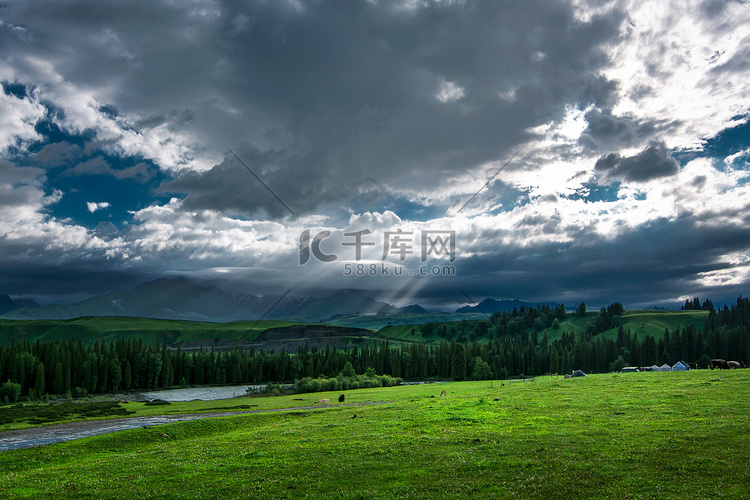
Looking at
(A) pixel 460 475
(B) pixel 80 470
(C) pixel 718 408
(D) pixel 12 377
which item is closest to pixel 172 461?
(B) pixel 80 470

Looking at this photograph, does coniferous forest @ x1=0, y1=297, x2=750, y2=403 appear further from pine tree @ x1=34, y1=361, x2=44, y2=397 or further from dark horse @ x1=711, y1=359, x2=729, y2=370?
dark horse @ x1=711, y1=359, x2=729, y2=370

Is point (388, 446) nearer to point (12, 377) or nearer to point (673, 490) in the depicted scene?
point (673, 490)

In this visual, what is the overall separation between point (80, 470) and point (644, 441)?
34.0m

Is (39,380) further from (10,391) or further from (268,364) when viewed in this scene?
(268,364)

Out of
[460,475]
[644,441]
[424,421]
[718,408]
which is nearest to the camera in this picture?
[460,475]

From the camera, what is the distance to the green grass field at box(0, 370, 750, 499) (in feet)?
61.6

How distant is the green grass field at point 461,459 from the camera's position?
61.6 ft

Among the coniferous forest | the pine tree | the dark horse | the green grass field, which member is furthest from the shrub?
the dark horse

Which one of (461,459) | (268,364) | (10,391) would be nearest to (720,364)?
(461,459)

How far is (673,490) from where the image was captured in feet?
56.9

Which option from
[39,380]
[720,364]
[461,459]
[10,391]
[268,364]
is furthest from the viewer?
[268,364]

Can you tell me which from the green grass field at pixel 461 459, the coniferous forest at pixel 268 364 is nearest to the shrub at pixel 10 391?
the coniferous forest at pixel 268 364

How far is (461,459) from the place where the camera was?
23.2 m

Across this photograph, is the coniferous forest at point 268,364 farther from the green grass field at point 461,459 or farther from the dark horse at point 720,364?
the green grass field at point 461,459
